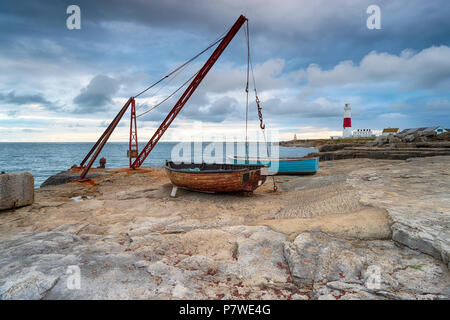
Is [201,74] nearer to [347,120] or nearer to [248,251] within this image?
[248,251]

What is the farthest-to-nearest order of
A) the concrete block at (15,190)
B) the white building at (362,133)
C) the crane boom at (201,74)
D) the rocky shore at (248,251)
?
the white building at (362,133)
the crane boom at (201,74)
the concrete block at (15,190)
the rocky shore at (248,251)

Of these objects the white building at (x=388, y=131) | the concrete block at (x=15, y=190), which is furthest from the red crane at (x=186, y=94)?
the white building at (x=388, y=131)

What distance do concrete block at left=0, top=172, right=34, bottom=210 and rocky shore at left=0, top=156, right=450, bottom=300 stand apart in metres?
0.47

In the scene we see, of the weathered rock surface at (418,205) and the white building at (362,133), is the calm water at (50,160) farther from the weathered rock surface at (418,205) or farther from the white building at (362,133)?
the white building at (362,133)

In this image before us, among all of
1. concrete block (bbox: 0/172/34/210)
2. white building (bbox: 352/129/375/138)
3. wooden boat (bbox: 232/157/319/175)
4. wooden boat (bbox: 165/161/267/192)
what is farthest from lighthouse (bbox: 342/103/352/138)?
concrete block (bbox: 0/172/34/210)

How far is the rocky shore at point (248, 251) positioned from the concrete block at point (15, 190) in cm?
47

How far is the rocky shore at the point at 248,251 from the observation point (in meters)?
3.05

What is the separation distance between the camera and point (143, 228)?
5.79m

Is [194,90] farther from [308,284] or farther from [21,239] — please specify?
[308,284]

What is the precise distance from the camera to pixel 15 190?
777 centimetres

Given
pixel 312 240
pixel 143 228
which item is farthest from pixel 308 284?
pixel 143 228

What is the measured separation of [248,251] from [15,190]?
827 centimetres

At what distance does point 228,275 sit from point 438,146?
21.6 meters

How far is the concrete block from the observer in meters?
7.46
